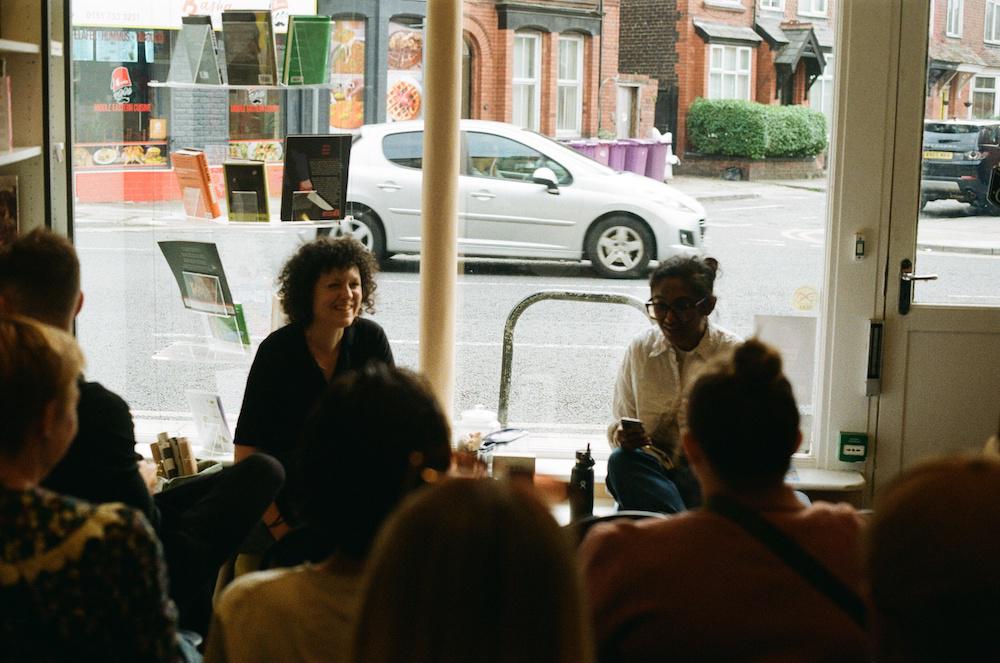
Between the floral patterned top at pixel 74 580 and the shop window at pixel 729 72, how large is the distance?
10.5 feet

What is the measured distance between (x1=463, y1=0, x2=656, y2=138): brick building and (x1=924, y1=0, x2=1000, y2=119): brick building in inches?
39.1

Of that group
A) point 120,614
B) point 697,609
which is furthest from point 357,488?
point 697,609

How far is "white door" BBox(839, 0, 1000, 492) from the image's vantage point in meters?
4.17

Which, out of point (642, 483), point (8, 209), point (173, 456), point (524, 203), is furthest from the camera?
point (524, 203)

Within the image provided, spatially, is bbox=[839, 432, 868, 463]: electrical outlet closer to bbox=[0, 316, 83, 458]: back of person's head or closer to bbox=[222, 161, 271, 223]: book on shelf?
bbox=[222, 161, 271, 223]: book on shelf

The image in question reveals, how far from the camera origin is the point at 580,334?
14.8 ft

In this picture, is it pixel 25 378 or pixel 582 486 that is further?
pixel 582 486

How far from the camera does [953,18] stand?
421 cm

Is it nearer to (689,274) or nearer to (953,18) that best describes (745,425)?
(689,274)

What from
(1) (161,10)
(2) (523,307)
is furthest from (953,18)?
(1) (161,10)

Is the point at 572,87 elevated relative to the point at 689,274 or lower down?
elevated

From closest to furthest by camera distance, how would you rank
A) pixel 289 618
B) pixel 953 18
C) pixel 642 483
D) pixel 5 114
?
pixel 289 618 → pixel 642 483 → pixel 5 114 → pixel 953 18

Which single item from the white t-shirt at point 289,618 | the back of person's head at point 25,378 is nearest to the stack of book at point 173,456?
the back of person's head at point 25,378

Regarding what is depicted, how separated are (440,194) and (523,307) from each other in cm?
52
